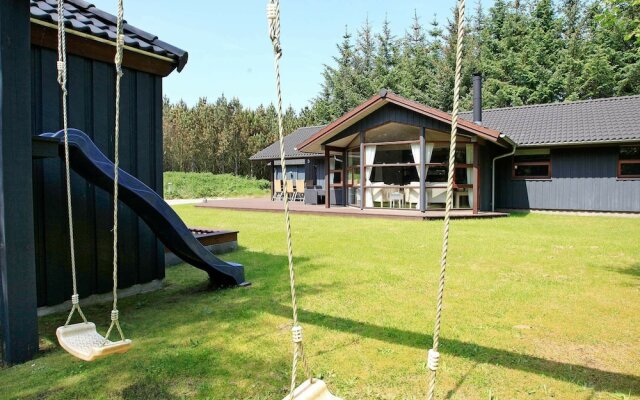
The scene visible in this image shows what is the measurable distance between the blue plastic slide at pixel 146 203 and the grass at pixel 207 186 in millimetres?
22602

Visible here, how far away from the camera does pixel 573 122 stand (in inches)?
587

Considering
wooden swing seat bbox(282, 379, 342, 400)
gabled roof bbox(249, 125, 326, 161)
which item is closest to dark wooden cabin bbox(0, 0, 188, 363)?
wooden swing seat bbox(282, 379, 342, 400)

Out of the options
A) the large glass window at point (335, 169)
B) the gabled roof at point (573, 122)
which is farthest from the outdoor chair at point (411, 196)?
the gabled roof at point (573, 122)

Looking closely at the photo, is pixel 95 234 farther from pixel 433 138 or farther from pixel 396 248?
pixel 433 138

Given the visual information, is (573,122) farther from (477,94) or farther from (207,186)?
(207,186)

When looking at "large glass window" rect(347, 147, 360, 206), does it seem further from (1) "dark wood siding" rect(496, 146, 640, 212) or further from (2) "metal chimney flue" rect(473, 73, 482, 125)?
(1) "dark wood siding" rect(496, 146, 640, 212)

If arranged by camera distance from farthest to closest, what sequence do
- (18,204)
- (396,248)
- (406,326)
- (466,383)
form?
(396,248)
(406,326)
(18,204)
(466,383)

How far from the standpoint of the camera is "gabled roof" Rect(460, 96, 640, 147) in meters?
13.2

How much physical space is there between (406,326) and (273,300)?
4.62ft

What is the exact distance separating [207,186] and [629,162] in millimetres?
22379

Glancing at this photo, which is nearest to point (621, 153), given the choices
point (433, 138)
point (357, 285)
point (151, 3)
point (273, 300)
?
point (433, 138)

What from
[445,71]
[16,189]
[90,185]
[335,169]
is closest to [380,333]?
[16,189]

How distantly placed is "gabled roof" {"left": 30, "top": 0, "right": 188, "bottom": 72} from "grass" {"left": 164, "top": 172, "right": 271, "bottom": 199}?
880 inches

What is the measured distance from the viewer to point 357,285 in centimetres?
491
